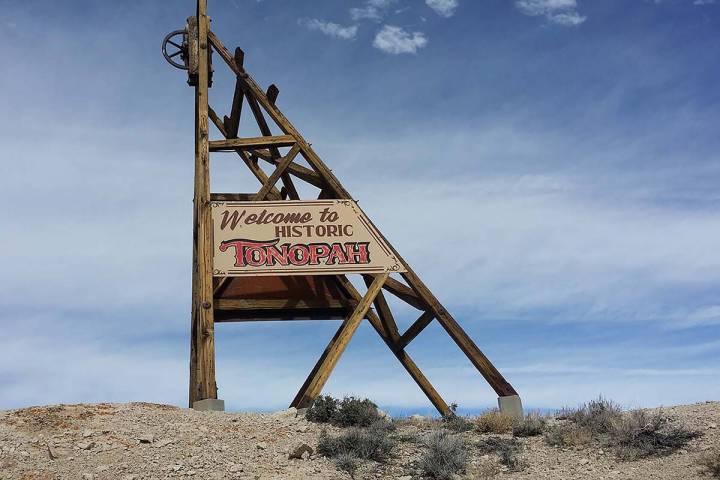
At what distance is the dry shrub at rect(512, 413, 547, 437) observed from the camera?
12.3 m

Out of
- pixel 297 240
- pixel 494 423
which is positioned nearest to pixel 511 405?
pixel 494 423

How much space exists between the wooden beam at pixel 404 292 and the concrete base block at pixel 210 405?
4.44m

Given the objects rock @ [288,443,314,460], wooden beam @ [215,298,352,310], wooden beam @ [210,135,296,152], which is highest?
wooden beam @ [210,135,296,152]

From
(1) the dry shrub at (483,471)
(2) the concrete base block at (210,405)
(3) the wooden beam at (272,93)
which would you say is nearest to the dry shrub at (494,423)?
(1) the dry shrub at (483,471)

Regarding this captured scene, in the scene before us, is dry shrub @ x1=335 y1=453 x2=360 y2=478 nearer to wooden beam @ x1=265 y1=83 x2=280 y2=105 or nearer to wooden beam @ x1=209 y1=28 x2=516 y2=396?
wooden beam @ x1=209 y1=28 x2=516 y2=396

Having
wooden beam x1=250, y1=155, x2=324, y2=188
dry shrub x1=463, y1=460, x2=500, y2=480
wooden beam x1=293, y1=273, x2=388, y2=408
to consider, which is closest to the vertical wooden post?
wooden beam x1=293, y1=273, x2=388, y2=408

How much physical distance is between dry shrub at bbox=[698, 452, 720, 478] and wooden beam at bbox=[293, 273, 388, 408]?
21.9 ft

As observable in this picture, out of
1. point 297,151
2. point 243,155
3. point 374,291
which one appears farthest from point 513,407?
point 243,155

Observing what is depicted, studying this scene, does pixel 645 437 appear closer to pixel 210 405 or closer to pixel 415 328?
pixel 415 328

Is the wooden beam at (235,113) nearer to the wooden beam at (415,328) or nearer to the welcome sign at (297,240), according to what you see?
the welcome sign at (297,240)

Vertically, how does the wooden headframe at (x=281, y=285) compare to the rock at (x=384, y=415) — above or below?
above

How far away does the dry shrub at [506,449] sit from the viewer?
10.6 meters

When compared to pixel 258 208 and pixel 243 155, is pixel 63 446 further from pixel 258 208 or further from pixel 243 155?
pixel 243 155

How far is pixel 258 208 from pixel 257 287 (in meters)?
1.73
